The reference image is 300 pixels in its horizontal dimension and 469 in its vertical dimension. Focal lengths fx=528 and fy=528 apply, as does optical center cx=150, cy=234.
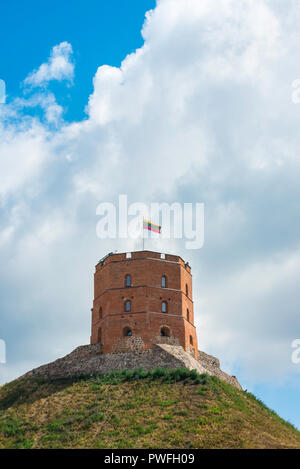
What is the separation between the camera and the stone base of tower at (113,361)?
125ft

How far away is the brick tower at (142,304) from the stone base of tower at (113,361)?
65 centimetres

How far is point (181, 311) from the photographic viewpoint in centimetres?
4206

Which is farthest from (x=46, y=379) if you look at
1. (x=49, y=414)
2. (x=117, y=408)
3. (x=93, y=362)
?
(x=117, y=408)

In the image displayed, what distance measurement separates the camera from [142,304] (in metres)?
41.5

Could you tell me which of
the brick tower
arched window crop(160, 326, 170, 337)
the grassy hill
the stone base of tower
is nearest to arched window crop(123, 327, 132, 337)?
the brick tower

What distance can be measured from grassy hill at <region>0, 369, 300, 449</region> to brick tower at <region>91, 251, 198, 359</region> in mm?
3736

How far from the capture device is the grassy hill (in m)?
27.7

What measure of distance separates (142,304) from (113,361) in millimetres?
4986

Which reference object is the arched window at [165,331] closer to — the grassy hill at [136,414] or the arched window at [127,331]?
the arched window at [127,331]

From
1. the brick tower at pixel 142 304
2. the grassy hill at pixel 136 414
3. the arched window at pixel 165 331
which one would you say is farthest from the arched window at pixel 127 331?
the grassy hill at pixel 136 414

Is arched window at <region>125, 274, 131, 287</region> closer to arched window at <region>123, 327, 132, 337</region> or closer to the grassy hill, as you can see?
arched window at <region>123, 327, 132, 337</region>

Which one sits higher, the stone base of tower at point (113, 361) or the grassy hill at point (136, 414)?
the stone base of tower at point (113, 361)
